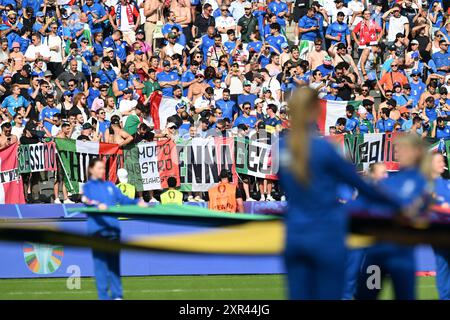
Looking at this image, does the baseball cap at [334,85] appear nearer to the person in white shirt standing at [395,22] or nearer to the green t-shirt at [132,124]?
the person in white shirt standing at [395,22]

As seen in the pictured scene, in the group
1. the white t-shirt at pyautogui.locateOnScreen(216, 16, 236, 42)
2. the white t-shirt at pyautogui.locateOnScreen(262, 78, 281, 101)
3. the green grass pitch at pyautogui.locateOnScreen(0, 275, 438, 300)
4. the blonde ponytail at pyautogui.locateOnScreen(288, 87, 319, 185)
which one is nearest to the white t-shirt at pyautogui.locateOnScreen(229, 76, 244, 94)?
the white t-shirt at pyautogui.locateOnScreen(262, 78, 281, 101)

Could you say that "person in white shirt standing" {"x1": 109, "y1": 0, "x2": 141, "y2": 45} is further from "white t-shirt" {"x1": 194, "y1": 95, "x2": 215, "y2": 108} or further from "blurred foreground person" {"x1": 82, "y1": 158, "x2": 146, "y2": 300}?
"blurred foreground person" {"x1": 82, "y1": 158, "x2": 146, "y2": 300}

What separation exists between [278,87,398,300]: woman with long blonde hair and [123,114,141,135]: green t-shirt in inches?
575

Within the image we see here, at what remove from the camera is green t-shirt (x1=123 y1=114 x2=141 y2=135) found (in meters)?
22.2

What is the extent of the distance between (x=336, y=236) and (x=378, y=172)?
470 centimetres

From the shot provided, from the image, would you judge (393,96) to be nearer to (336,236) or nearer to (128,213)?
(128,213)

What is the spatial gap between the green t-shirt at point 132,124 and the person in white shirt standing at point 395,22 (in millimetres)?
7252

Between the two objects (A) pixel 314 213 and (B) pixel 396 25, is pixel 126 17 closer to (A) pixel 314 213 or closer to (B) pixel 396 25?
(B) pixel 396 25

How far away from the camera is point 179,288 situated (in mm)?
17641

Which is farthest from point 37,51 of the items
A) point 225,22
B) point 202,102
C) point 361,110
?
point 361,110

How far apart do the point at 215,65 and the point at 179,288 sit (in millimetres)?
8225

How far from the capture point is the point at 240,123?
2239 centimetres

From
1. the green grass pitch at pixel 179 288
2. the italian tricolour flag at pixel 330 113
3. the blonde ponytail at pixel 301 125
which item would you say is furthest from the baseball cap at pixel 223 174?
the blonde ponytail at pixel 301 125
